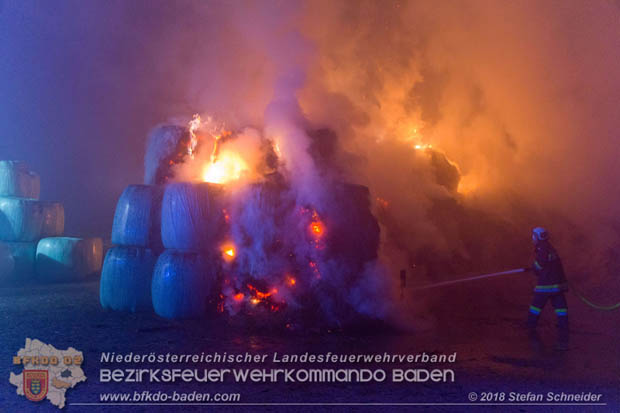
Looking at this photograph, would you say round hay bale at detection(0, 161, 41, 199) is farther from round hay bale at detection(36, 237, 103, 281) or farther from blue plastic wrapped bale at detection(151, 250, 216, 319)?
blue plastic wrapped bale at detection(151, 250, 216, 319)

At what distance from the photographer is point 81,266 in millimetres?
13484

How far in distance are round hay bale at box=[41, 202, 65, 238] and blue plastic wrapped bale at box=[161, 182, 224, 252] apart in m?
7.94

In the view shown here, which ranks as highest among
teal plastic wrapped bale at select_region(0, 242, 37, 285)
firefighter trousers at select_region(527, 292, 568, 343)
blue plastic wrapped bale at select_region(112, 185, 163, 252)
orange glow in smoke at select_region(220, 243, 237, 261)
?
blue plastic wrapped bale at select_region(112, 185, 163, 252)

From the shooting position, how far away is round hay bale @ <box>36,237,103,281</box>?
13172mm

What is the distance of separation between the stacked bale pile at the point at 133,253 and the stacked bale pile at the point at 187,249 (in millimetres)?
522

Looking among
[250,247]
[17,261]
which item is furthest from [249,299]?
[17,261]

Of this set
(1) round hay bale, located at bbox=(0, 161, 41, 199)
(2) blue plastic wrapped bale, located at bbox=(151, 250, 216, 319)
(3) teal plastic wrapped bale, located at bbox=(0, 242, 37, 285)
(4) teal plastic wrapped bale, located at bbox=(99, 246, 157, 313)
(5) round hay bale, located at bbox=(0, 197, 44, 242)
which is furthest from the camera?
(1) round hay bale, located at bbox=(0, 161, 41, 199)

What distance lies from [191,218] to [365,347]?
12.0 ft

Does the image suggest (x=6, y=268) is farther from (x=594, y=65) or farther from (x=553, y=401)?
(x=594, y=65)

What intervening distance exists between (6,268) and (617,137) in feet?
54.8

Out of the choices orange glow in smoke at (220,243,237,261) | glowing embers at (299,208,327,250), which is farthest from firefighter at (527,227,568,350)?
orange glow in smoke at (220,243,237,261)

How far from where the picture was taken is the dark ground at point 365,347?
4.67 meters

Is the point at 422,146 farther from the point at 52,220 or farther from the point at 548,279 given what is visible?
the point at 52,220

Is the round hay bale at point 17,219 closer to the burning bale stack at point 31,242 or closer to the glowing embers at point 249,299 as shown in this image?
the burning bale stack at point 31,242
